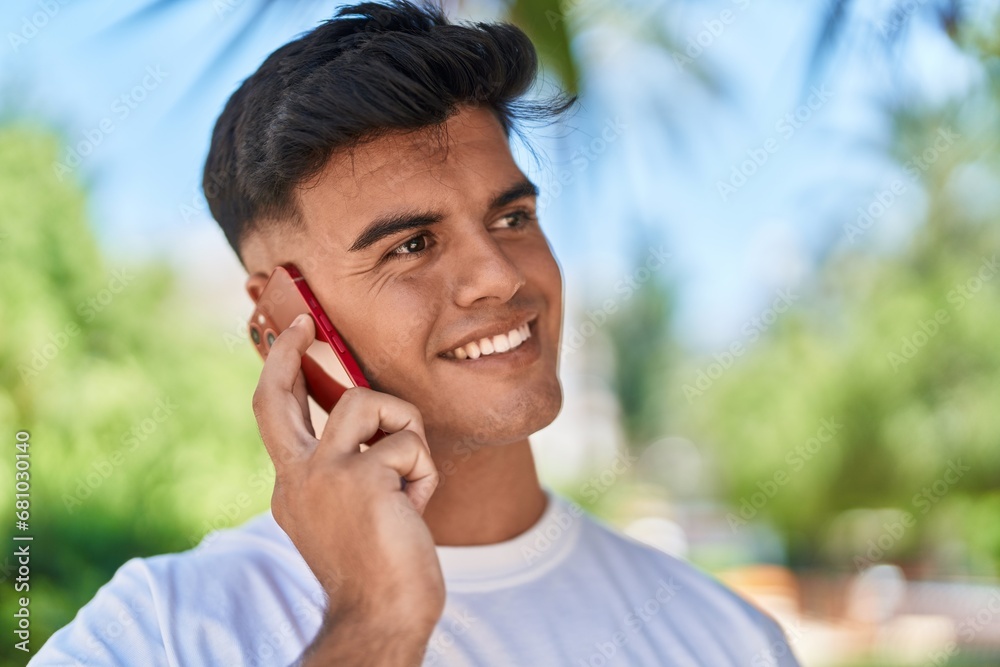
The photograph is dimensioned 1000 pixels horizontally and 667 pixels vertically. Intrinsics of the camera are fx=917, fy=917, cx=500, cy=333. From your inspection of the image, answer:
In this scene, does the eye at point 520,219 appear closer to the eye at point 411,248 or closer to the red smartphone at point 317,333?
the eye at point 411,248

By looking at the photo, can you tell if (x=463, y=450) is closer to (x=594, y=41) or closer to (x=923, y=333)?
(x=594, y=41)

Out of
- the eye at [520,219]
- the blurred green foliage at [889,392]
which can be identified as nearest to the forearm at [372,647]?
the eye at [520,219]

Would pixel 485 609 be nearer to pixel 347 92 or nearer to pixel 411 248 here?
pixel 411 248

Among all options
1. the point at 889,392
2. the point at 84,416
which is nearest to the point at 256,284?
Answer: the point at 84,416

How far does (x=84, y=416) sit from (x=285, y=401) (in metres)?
3.49

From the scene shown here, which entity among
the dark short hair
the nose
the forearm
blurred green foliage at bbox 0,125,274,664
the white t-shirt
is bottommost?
blurred green foliage at bbox 0,125,274,664

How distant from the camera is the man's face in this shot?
1.78 meters

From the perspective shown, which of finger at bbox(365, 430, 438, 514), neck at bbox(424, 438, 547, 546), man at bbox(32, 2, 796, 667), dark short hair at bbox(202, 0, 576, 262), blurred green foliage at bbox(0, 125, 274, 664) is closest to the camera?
finger at bbox(365, 430, 438, 514)

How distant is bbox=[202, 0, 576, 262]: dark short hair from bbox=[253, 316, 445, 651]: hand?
22.2 inches

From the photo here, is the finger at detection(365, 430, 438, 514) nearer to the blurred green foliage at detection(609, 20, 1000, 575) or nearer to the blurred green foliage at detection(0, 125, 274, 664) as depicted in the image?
the blurred green foliage at detection(0, 125, 274, 664)

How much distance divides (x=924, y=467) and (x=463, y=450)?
18165mm

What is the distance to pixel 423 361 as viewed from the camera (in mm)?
1791

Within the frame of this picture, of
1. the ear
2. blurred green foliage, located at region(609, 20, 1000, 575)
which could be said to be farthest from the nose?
blurred green foliage, located at region(609, 20, 1000, 575)

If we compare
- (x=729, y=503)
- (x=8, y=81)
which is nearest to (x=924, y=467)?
(x=729, y=503)
